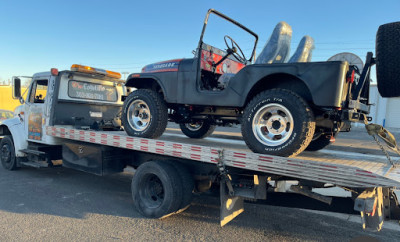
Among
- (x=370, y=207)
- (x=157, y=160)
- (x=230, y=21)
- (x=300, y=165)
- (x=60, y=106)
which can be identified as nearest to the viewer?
(x=370, y=207)

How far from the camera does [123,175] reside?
6.89 m

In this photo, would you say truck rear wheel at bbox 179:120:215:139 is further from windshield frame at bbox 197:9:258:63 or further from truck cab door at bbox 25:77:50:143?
truck cab door at bbox 25:77:50:143

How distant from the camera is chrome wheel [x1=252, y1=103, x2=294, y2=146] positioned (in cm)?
334

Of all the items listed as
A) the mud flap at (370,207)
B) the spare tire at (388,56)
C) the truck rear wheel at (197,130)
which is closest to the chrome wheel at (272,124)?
the mud flap at (370,207)

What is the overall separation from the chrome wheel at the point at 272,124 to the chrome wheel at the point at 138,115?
6.40ft

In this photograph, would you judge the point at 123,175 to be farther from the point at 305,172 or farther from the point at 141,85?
the point at 305,172

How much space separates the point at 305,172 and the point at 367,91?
5.72ft

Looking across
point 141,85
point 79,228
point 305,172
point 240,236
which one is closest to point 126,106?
point 141,85

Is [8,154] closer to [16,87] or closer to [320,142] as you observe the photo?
[16,87]

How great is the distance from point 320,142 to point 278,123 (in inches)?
54.2

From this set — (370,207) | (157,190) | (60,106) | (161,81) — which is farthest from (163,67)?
(370,207)

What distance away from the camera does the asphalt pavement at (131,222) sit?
145 inches

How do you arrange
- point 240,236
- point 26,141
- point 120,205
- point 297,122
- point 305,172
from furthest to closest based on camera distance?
1. point 26,141
2. point 120,205
3. point 240,236
4. point 297,122
5. point 305,172

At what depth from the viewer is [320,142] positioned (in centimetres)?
440
